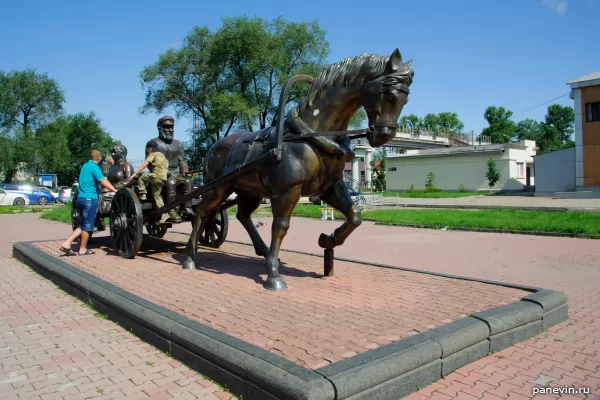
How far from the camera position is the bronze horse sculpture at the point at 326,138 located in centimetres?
476

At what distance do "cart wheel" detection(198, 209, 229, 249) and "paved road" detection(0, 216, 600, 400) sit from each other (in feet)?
8.36

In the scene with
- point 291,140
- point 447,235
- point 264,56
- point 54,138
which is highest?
point 264,56

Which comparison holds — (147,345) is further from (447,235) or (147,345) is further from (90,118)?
(90,118)

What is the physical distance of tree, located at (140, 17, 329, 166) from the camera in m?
31.5

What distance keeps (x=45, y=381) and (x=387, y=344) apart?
2565 mm

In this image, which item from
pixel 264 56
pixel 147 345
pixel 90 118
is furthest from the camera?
pixel 90 118

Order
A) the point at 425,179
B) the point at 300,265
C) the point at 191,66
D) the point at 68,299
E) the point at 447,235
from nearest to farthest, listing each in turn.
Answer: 1. the point at 68,299
2. the point at 300,265
3. the point at 447,235
4. the point at 191,66
5. the point at 425,179

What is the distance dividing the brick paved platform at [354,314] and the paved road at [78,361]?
295 millimetres

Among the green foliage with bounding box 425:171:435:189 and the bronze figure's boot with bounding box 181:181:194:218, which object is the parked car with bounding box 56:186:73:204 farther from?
the bronze figure's boot with bounding box 181:181:194:218

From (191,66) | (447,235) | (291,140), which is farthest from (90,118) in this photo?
(291,140)

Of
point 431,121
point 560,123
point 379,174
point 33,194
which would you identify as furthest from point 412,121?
point 33,194

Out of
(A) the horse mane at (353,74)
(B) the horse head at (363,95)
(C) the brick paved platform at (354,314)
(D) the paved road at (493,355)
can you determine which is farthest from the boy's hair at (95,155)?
(A) the horse mane at (353,74)

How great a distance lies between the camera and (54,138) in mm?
47625

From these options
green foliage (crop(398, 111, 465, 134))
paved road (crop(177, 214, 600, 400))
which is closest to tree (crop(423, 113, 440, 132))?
green foliage (crop(398, 111, 465, 134))
